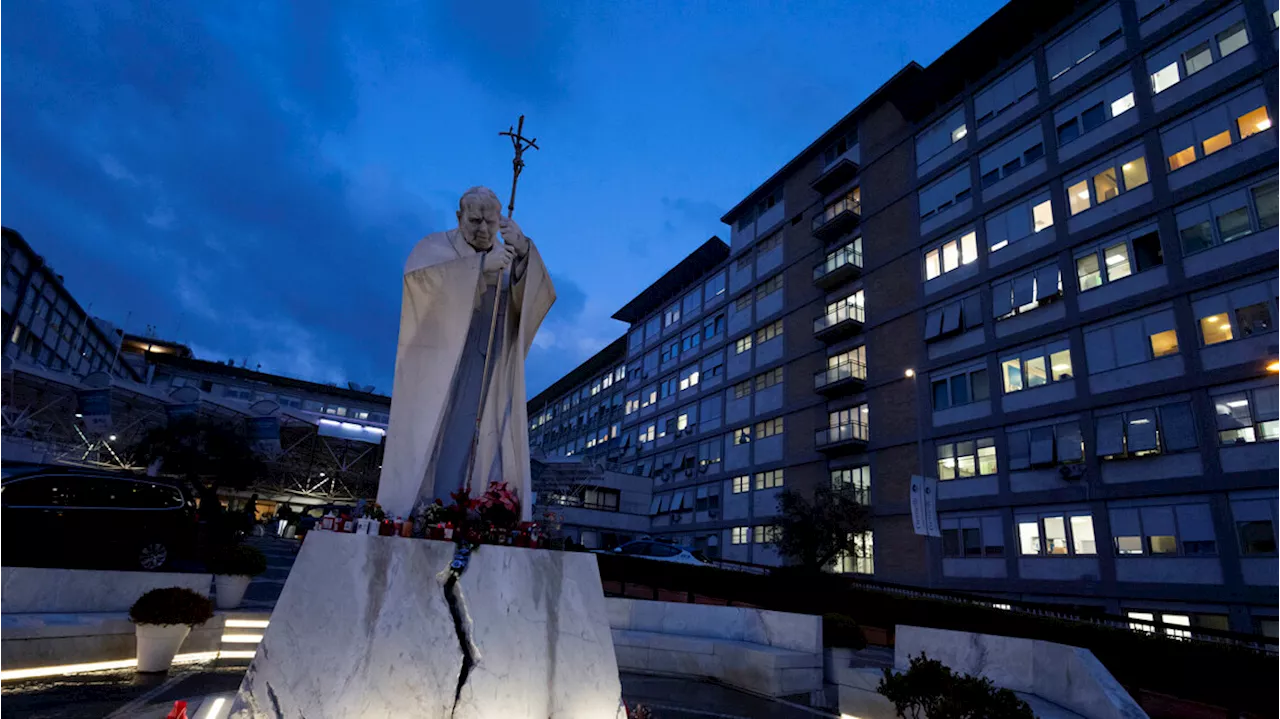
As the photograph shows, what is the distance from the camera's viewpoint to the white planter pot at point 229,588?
10594 mm

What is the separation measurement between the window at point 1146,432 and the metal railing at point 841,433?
12.0 meters

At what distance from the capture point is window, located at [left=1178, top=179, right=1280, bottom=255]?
2152 centimetres

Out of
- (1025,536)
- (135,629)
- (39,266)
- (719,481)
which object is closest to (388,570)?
(135,629)

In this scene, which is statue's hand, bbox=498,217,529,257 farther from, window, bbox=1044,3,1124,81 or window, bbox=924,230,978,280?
window, bbox=1044,3,1124,81

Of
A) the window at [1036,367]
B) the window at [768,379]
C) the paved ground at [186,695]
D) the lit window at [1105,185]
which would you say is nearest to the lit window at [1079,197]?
the lit window at [1105,185]

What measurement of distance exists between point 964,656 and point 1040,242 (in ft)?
78.6

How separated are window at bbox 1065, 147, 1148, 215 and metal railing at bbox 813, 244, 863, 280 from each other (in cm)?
1201

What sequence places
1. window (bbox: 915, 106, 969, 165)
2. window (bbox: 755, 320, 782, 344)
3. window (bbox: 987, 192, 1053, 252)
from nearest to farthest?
1. window (bbox: 987, 192, 1053, 252)
2. window (bbox: 915, 106, 969, 165)
3. window (bbox: 755, 320, 782, 344)

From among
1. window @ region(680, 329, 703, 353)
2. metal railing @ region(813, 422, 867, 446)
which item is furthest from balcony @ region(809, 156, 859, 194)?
window @ region(680, 329, 703, 353)

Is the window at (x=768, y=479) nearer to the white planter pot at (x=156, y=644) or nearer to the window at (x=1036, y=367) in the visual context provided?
the window at (x=1036, y=367)

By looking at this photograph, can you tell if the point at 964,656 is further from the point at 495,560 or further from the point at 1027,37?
the point at 1027,37

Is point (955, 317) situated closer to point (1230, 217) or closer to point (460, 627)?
point (1230, 217)

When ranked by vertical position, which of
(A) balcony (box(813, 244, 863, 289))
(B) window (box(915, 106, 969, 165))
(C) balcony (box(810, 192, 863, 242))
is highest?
(B) window (box(915, 106, 969, 165))

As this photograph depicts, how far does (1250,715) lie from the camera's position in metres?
9.93
